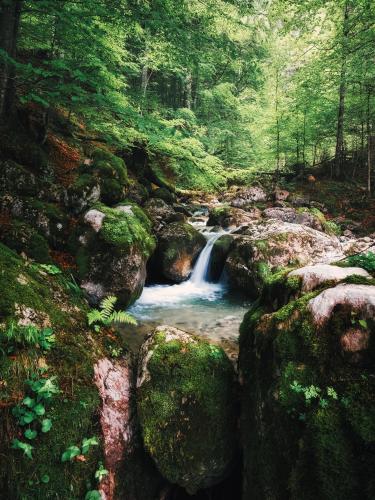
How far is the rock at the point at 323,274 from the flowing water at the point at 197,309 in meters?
2.57

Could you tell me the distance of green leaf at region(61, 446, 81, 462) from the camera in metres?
2.49

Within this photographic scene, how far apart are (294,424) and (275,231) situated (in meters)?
8.01

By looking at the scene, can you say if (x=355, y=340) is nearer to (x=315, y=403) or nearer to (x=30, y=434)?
(x=315, y=403)

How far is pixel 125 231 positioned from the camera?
7164mm

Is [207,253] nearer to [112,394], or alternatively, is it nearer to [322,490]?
[112,394]

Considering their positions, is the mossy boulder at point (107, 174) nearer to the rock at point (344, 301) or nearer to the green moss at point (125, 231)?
the green moss at point (125, 231)

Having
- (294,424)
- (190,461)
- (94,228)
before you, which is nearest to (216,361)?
(190,461)

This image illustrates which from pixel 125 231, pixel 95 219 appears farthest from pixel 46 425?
pixel 95 219

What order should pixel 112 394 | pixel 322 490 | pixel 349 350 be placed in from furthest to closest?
pixel 112 394 → pixel 349 350 → pixel 322 490

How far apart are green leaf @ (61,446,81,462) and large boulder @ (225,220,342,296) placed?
667cm

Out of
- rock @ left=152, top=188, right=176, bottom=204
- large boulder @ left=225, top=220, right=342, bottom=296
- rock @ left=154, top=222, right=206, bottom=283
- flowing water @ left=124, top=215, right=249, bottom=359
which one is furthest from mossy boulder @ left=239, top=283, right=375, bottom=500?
rock @ left=152, top=188, right=176, bottom=204

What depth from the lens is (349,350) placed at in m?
2.41

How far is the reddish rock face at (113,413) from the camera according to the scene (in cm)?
278

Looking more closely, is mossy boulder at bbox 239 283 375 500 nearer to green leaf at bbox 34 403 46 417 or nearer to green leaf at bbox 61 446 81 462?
green leaf at bbox 61 446 81 462
